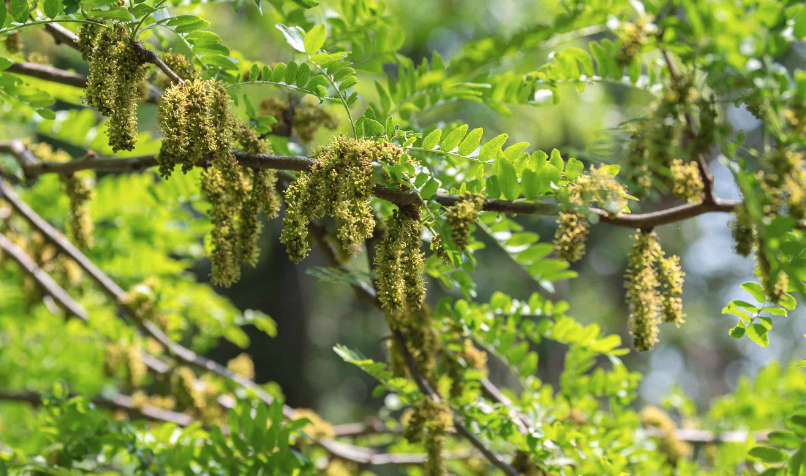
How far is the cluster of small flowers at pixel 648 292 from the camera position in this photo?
132 cm

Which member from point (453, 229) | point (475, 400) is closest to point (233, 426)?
point (475, 400)

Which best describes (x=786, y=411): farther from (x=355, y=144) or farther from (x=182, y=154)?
(x=182, y=154)

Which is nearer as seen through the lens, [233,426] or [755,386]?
[233,426]

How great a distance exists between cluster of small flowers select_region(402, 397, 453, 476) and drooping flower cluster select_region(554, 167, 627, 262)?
0.61 metres

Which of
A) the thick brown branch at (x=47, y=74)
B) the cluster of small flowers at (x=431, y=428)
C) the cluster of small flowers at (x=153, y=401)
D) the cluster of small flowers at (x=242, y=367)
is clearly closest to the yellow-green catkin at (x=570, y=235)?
the cluster of small flowers at (x=431, y=428)

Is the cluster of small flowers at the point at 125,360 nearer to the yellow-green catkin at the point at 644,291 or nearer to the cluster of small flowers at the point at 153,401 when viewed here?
the cluster of small flowers at the point at 153,401

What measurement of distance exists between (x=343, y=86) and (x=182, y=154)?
0.39 m

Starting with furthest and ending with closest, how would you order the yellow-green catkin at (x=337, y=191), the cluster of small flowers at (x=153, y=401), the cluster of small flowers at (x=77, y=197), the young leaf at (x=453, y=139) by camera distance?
the cluster of small flowers at (x=153, y=401)
the cluster of small flowers at (x=77, y=197)
the young leaf at (x=453, y=139)
the yellow-green catkin at (x=337, y=191)

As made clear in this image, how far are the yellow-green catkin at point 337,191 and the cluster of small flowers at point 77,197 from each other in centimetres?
116

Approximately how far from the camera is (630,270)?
53.0 inches

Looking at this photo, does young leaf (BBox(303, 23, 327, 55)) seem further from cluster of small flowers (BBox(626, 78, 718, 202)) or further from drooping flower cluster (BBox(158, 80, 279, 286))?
cluster of small flowers (BBox(626, 78, 718, 202))

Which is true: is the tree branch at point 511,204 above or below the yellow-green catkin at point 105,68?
below

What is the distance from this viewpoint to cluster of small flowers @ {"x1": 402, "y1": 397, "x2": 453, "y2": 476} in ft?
5.33

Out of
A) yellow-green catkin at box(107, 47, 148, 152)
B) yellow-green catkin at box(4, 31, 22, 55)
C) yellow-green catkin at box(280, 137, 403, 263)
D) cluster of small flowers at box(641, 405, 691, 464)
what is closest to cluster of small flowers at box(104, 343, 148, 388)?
yellow-green catkin at box(4, 31, 22, 55)
